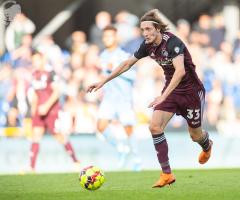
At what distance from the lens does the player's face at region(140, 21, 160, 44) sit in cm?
1095

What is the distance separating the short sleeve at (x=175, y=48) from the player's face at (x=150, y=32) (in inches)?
7.5

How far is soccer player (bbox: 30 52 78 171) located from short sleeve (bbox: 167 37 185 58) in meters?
5.50

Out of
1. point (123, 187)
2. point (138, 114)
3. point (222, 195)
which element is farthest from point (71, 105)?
point (222, 195)

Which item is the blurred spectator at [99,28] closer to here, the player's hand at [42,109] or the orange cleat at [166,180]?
the player's hand at [42,109]

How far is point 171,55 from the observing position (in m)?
10.9

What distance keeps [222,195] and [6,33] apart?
15.0 meters

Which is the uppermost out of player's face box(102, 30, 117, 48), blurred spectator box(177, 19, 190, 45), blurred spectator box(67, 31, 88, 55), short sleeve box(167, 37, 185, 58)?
blurred spectator box(177, 19, 190, 45)

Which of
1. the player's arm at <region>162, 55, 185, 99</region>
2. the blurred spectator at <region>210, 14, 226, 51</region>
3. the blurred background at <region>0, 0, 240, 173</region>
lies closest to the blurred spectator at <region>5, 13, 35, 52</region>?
the blurred background at <region>0, 0, 240, 173</region>

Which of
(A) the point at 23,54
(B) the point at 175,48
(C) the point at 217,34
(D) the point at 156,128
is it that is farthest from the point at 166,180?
(C) the point at 217,34

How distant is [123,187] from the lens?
11445 millimetres

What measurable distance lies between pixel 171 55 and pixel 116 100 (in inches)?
235

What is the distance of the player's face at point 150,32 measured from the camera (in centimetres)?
1095

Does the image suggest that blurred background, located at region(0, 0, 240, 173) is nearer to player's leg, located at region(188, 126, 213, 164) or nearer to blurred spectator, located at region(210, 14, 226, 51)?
blurred spectator, located at region(210, 14, 226, 51)

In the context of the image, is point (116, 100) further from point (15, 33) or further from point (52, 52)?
point (15, 33)
